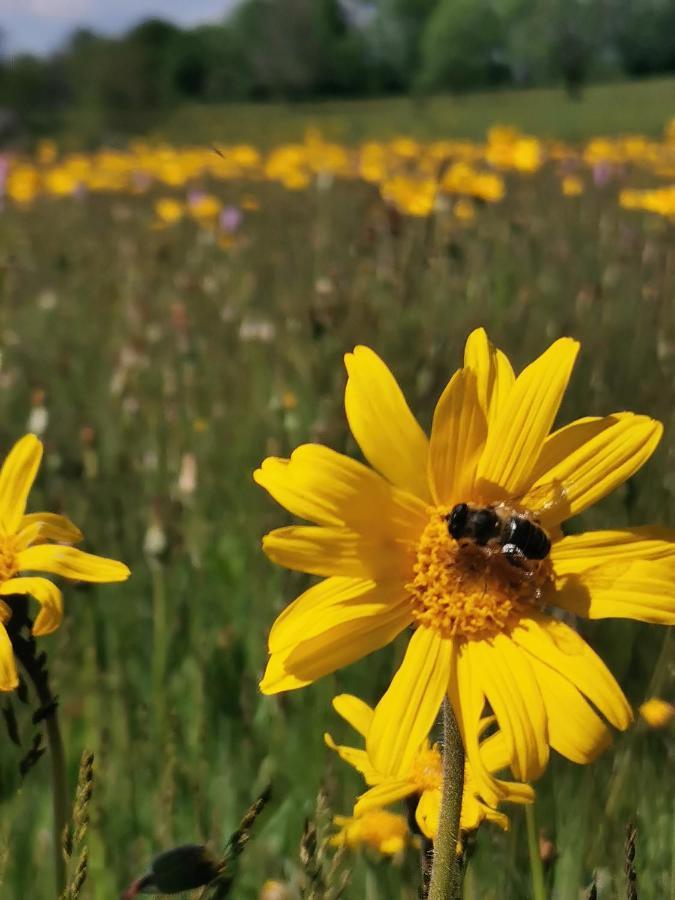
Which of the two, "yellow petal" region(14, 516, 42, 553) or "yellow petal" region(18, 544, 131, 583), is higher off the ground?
"yellow petal" region(14, 516, 42, 553)

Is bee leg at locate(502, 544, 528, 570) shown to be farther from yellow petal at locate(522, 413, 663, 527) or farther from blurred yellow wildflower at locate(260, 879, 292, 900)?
blurred yellow wildflower at locate(260, 879, 292, 900)

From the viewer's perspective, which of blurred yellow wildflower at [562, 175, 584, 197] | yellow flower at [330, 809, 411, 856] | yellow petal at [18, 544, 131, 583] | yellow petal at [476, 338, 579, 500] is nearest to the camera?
yellow petal at [476, 338, 579, 500]

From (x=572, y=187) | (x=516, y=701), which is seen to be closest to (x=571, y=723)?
(x=516, y=701)

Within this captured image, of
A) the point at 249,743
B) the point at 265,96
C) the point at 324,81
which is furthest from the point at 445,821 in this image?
the point at 265,96

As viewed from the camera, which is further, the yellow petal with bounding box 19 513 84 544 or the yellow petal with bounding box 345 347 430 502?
the yellow petal with bounding box 19 513 84 544

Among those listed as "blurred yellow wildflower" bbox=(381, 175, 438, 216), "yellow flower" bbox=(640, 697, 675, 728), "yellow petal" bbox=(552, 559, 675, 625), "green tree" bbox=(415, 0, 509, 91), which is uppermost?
"green tree" bbox=(415, 0, 509, 91)

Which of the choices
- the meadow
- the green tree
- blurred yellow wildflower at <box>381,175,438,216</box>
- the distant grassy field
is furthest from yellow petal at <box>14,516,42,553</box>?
the distant grassy field

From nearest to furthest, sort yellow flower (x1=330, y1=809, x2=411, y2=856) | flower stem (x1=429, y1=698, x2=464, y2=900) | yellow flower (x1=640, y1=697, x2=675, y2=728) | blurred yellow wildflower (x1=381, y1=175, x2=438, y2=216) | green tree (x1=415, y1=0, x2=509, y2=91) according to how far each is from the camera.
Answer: flower stem (x1=429, y1=698, x2=464, y2=900), yellow flower (x1=330, y1=809, x2=411, y2=856), yellow flower (x1=640, y1=697, x2=675, y2=728), blurred yellow wildflower (x1=381, y1=175, x2=438, y2=216), green tree (x1=415, y1=0, x2=509, y2=91)

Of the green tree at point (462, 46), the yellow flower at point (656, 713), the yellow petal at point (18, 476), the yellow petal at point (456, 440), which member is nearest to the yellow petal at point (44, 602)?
the yellow petal at point (18, 476)

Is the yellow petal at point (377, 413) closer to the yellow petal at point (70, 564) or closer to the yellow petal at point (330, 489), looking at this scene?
the yellow petal at point (330, 489)
